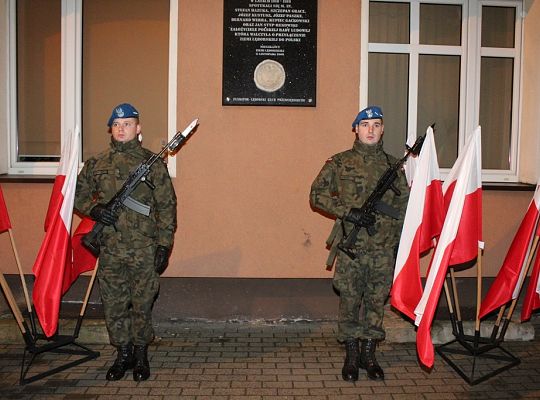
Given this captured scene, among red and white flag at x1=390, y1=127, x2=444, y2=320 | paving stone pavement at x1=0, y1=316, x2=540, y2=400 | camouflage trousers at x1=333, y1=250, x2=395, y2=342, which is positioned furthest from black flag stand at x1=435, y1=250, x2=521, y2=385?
camouflage trousers at x1=333, y1=250, x2=395, y2=342

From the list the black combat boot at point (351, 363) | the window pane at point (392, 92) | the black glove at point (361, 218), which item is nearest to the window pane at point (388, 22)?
the window pane at point (392, 92)

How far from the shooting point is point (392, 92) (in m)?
6.45

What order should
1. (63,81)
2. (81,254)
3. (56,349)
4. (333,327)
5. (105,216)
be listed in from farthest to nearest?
(63,81), (333,327), (81,254), (56,349), (105,216)

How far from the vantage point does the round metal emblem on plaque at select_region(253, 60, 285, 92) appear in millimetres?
5941

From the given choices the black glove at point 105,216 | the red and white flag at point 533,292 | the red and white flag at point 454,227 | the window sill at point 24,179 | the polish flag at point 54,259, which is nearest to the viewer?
the red and white flag at point 454,227

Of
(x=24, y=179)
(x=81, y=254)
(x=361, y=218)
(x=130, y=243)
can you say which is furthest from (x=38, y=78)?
(x=361, y=218)

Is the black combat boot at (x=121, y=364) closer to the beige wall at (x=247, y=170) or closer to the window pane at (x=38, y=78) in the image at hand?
the beige wall at (x=247, y=170)

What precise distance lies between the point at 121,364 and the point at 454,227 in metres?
2.76

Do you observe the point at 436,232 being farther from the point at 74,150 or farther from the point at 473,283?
the point at 74,150

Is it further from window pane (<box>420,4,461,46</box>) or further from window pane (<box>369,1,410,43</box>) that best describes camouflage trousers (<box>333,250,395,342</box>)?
window pane (<box>420,4,461,46</box>)

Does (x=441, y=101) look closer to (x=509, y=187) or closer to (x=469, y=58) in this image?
(x=469, y=58)

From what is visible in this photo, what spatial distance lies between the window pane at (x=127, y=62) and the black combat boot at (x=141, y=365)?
224 centimetres

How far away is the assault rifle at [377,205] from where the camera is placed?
4.63 meters

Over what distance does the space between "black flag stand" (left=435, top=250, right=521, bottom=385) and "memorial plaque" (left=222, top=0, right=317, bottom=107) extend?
2.40 metres
